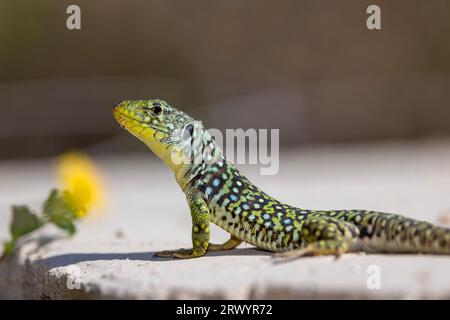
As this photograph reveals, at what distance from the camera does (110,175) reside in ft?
48.3

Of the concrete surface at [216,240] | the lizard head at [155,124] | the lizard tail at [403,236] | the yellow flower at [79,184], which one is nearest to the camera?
the concrete surface at [216,240]

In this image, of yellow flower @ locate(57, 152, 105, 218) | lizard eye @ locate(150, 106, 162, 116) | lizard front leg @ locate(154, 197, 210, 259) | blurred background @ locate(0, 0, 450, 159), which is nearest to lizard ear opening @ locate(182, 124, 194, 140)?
lizard eye @ locate(150, 106, 162, 116)

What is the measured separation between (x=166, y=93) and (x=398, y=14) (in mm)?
6880

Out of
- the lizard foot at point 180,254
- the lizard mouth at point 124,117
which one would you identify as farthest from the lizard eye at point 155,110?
the lizard foot at point 180,254

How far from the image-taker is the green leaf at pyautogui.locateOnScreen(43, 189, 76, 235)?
21.5ft

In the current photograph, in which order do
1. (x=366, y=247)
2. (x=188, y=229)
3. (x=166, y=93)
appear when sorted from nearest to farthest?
1. (x=366, y=247)
2. (x=188, y=229)
3. (x=166, y=93)

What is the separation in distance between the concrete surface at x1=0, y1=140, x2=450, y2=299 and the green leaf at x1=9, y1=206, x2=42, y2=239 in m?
0.23

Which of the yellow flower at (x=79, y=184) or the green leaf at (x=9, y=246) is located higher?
the yellow flower at (x=79, y=184)

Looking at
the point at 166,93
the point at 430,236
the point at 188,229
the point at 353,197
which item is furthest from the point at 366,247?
the point at 166,93

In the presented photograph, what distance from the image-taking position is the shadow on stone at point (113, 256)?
5.26m

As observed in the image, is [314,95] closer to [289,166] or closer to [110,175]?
[289,166]

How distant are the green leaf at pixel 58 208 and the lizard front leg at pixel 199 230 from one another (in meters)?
1.73

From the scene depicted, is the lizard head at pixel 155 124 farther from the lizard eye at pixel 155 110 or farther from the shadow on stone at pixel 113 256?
the shadow on stone at pixel 113 256

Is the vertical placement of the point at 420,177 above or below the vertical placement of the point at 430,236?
below
